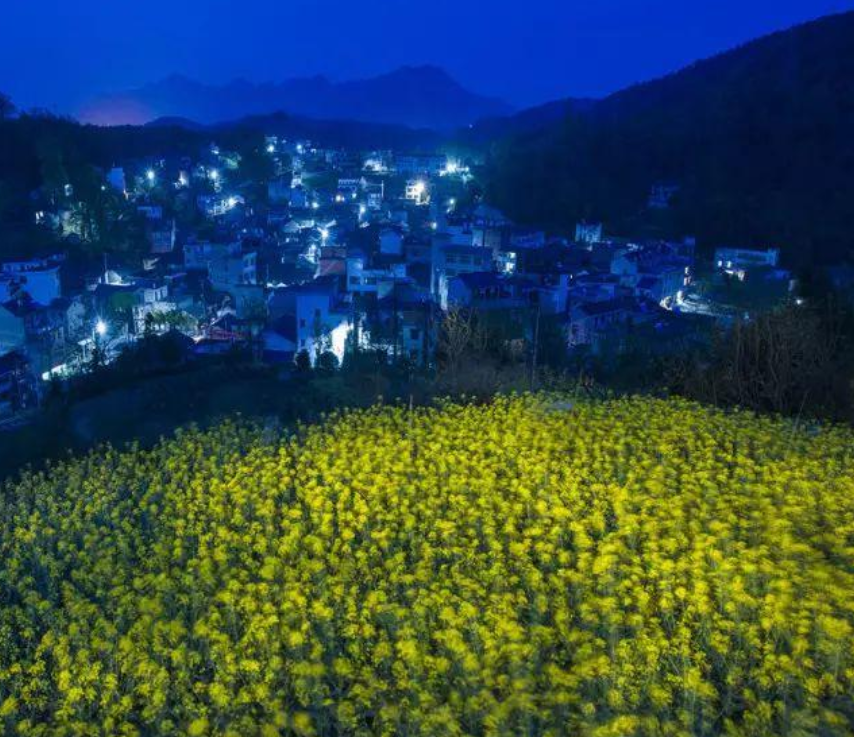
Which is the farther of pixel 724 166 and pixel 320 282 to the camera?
pixel 724 166

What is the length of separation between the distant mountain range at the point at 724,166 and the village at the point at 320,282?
110 inches

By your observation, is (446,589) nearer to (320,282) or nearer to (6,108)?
(320,282)

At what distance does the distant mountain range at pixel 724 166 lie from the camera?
4131 centimetres

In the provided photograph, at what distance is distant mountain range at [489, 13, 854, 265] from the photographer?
41.3m

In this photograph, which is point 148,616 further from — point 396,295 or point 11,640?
point 396,295

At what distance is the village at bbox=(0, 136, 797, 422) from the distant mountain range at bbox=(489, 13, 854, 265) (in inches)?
110

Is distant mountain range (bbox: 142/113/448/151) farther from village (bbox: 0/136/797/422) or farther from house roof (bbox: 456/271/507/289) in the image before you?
house roof (bbox: 456/271/507/289)

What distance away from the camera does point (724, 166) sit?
48969mm

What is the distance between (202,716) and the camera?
12.7ft

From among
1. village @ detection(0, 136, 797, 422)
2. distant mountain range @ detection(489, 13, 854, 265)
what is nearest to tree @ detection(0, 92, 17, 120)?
village @ detection(0, 136, 797, 422)

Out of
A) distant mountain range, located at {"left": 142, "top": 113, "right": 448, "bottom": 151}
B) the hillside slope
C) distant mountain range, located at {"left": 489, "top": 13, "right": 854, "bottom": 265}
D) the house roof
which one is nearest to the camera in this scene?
the hillside slope

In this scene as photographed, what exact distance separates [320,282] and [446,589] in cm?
2176

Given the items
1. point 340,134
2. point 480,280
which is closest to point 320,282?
point 480,280

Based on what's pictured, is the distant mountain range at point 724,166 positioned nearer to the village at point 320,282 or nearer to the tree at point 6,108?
the village at point 320,282
